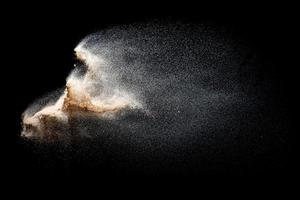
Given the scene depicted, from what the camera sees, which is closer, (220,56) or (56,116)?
(56,116)

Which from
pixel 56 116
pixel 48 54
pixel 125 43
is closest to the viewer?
pixel 56 116

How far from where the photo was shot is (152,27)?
3227 millimetres

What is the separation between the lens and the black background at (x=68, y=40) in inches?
127

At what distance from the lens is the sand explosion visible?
2930 mm

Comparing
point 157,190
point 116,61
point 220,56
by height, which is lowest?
point 157,190

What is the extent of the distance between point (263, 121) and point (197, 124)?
552 mm

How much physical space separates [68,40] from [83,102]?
2.22ft

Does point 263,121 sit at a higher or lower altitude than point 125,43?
lower

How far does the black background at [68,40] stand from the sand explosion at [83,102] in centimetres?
27

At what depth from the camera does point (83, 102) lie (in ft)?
9.64

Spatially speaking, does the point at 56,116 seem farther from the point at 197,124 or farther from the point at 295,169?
the point at 295,169

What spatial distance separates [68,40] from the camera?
332 centimetres

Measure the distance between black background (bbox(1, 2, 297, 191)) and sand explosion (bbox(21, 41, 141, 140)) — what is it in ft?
0.88

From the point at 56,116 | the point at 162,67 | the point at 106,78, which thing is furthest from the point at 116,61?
the point at 56,116
